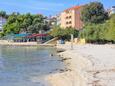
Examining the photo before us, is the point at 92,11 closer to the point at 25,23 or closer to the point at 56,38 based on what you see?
the point at 56,38

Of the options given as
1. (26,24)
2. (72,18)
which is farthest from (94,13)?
(26,24)

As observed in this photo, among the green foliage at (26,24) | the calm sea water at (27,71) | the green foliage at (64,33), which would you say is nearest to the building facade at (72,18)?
the green foliage at (26,24)

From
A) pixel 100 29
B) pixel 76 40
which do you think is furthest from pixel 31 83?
pixel 76 40

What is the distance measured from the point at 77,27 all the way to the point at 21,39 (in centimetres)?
2620

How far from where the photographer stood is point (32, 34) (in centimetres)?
16725

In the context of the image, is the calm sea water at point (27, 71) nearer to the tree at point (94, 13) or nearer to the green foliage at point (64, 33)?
the tree at point (94, 13)

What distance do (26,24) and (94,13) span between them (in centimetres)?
4855

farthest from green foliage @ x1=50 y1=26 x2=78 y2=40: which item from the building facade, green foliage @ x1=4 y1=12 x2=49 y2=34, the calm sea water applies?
the calm sea water

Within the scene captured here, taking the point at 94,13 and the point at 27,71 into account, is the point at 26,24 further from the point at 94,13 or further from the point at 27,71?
the point at 27,71

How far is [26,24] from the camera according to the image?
17925 cm

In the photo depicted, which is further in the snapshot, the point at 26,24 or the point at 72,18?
the point at 26,24

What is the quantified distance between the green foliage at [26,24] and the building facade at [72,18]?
34.8 feet

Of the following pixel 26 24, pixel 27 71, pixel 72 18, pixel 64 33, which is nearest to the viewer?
pixel 27 71

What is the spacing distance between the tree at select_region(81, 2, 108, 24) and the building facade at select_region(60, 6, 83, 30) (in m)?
17.9
